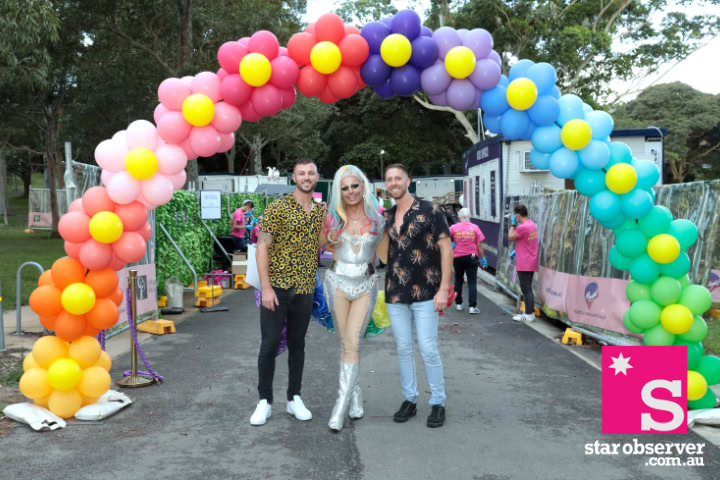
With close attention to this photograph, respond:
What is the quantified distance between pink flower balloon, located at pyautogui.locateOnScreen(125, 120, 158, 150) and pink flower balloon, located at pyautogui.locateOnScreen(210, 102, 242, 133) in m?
0.53

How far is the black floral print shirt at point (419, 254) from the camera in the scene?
4.79 meters

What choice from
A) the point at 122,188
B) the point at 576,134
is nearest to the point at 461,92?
the point at 576,134

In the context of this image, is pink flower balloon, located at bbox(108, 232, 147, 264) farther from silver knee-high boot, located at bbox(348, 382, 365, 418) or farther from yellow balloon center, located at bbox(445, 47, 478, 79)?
yellow balloon center, located at bbox(445, 47, 478, 79)

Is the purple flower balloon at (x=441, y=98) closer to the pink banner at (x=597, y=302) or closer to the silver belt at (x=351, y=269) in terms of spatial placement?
the silver belt at (x=351, y=269)

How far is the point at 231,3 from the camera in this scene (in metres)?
23.5

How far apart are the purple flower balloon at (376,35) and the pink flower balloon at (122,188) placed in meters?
2.33

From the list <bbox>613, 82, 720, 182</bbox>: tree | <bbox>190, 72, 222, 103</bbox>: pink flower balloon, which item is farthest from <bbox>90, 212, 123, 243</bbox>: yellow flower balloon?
<bbox>613, 82, 720, 182</bbox>: tree

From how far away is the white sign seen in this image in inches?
538

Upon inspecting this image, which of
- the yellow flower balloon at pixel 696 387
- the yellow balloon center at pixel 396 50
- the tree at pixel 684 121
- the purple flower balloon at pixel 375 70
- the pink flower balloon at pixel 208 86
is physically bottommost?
the yellow flower balloon at pixel 696 387

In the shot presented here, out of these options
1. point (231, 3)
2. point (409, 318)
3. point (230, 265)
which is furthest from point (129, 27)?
point (409, 318)

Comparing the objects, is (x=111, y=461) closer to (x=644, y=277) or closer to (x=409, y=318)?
(x=409, y=318)

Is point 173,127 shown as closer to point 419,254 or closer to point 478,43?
point 419,254

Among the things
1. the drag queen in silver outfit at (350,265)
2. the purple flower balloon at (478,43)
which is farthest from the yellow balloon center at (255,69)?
the purple flower balloon at (478,43)

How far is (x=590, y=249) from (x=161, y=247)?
6.56m
